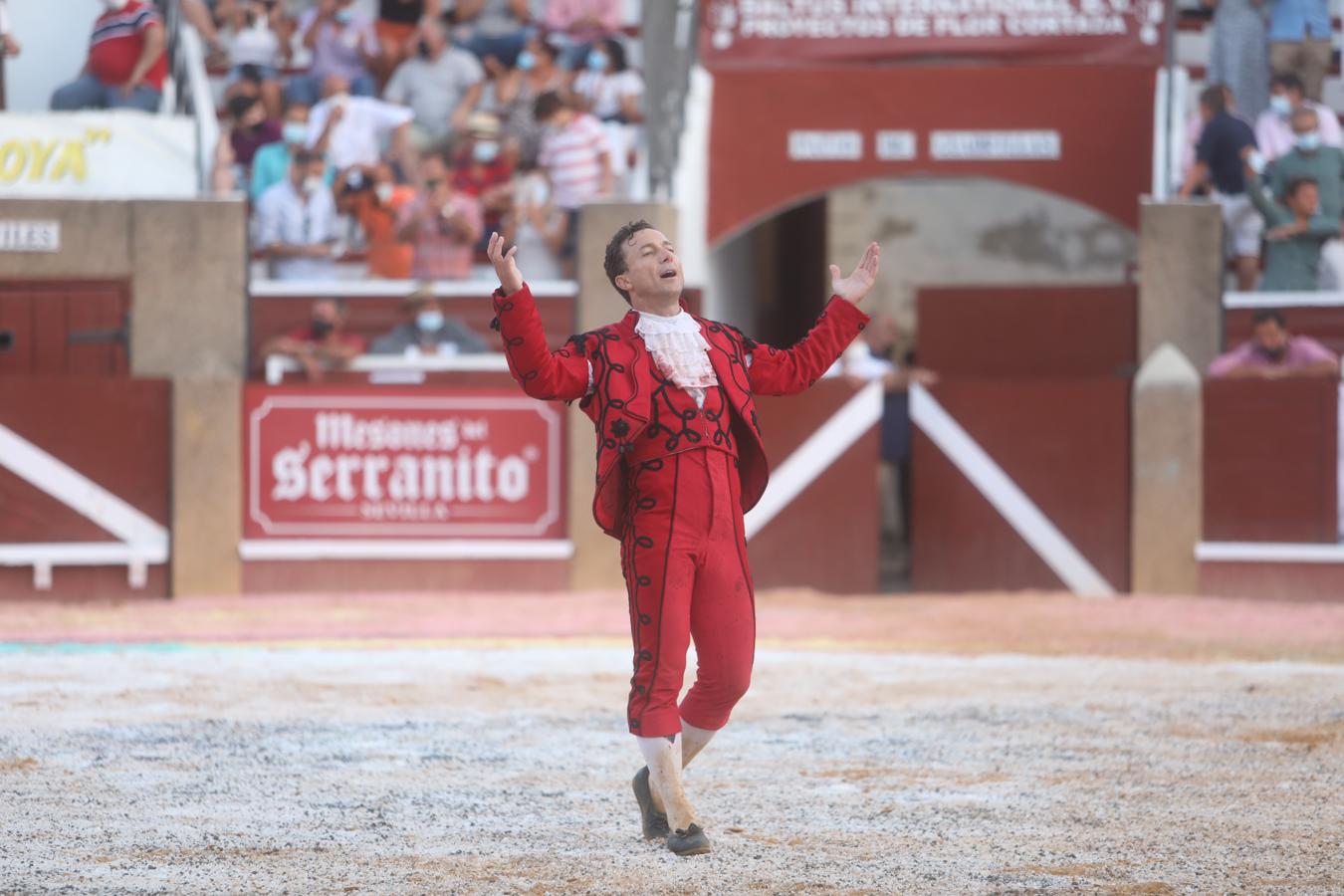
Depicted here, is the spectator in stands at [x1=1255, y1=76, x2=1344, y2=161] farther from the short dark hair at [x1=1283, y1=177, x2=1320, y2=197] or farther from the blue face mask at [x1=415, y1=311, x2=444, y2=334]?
the blue face mask at [x1=415, y1=311, x2=444, y2=334]

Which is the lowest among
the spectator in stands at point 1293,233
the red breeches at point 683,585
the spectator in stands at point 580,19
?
the red breeches at point 683,585

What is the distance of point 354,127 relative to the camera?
499 inches

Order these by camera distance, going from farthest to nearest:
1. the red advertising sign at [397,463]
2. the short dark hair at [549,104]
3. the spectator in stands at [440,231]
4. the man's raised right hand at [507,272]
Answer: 1. the short dark hair at [549,104]
2. the spectator in stands at [440,231]
3. the red advertising sign at [397,463]
4. the man's raised right hand at [507,272]

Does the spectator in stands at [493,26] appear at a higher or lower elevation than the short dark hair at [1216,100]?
higher

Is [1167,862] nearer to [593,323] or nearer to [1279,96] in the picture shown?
[593,323]

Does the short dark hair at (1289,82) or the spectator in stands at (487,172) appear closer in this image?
the short dark hair at (1289,82)

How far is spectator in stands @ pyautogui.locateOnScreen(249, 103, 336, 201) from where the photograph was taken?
40.1 ft

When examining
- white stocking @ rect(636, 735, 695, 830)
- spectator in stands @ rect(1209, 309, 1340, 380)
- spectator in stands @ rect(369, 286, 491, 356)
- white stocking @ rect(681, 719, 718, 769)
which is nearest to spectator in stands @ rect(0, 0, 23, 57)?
spectator in stands @ rect(369, 286, 491, 356)

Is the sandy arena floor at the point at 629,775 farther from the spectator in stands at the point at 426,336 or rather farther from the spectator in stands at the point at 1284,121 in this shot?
the spectator in stands at the point at 1284,121

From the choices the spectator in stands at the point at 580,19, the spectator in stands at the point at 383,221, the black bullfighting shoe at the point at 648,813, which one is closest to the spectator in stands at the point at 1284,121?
the spectator in stands at the point at 580,19

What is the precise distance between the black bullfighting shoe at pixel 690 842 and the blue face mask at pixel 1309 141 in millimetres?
8312

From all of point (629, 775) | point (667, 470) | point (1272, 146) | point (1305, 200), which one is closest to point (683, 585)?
point (667, 470)

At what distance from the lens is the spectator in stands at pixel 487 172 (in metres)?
12.2

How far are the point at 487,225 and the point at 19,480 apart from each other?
3.12 meters
